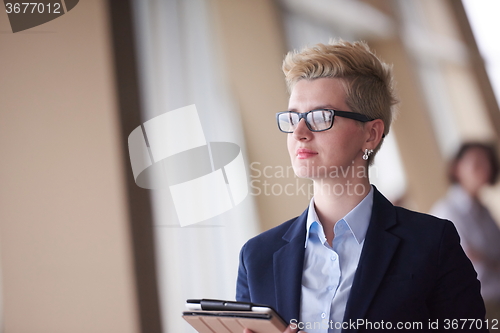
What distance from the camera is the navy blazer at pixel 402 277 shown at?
129 cm

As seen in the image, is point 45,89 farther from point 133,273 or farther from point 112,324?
point 112,324

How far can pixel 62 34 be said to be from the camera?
2.80 meters

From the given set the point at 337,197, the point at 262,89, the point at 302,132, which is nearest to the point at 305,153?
the point at 302,132

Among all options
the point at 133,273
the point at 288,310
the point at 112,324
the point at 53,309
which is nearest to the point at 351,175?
the point at 288,310

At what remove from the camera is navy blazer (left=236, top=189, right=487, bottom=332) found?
1.29 m

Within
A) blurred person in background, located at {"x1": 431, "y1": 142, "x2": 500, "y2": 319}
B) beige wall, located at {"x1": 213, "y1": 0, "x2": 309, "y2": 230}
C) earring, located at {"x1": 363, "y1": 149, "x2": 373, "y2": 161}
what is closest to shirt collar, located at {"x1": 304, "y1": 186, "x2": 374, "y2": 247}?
earring, located at {"x1": 363, "y1": 149, "x2": 373, "y2": 161}

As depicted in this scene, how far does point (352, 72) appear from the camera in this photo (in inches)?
58.3

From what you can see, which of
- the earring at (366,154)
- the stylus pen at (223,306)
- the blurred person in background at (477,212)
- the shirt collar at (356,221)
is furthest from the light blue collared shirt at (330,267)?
the blurred person in background at (477,212)

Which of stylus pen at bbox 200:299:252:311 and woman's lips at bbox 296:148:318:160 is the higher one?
woman's lips at bbox 296:148:318:160

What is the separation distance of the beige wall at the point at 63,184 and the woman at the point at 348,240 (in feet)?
4.29

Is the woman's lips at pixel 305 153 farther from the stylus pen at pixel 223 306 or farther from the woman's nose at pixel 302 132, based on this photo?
the stylus pen at pixel 223 306

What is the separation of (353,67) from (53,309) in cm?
215

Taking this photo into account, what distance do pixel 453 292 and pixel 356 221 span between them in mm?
343

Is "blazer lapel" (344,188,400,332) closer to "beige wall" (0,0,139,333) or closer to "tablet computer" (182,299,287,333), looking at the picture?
"tablet computer" (182,299,287,333)
